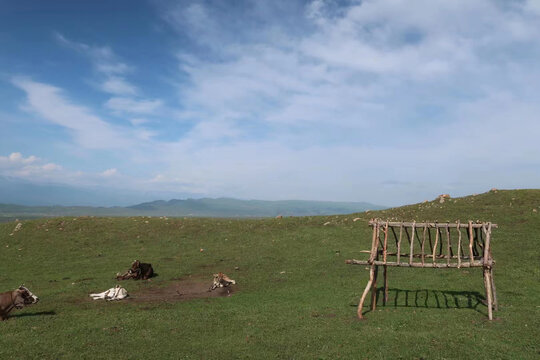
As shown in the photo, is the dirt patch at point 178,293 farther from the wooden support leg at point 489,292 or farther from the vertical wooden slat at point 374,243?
the wooden support leg at point 489,292

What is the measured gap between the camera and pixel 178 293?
2461 cm

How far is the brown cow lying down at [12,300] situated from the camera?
18.2 meters

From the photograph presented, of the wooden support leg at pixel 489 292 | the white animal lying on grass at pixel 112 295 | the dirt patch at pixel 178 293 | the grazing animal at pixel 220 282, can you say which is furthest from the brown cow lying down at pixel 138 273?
the wooden support leg at pixel 489 292

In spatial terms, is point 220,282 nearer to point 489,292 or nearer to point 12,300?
point 12,300

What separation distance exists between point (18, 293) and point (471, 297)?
86.2ft

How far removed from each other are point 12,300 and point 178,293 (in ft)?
31.9

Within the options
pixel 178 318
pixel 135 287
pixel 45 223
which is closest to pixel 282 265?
pixel 135 287

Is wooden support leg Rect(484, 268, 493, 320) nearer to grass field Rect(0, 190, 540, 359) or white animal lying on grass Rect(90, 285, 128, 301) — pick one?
grass field Rect(0, 190, 540, 359)

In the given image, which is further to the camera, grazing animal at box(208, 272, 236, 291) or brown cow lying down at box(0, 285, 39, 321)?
grazing animal at box(208, 272, 236, 291)

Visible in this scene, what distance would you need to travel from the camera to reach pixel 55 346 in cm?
1505

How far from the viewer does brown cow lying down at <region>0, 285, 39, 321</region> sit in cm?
1821

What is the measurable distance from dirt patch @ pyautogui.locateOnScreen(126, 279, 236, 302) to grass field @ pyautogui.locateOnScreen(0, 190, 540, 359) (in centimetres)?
70

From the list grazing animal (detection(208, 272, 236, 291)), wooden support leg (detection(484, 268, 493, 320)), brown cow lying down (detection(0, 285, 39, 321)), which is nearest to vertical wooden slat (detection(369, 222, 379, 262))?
wooden support leg (detection(484, 268, 493, 320))

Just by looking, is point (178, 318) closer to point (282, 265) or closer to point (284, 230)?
point (282, 265)
